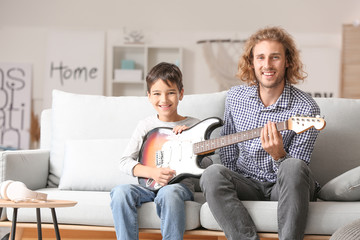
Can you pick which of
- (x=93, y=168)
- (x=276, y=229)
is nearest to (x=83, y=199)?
(x=93, y=168)

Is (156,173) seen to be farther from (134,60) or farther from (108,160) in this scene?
(134,60)

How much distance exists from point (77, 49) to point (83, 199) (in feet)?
11.3

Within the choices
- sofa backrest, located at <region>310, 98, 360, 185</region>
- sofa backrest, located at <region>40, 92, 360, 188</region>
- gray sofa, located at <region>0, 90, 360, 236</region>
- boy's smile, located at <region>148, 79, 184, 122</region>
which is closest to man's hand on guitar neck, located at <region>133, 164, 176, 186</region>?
gray sofa, located at <region>0, 90, 360, 236</region>

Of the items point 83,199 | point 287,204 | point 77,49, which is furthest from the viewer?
point 77,49

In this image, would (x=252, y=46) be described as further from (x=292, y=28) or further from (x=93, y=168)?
(x=292, y=28)

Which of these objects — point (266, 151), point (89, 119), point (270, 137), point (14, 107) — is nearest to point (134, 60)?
point (14, 107)

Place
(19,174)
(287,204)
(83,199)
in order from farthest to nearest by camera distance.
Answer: (19,174) → (83,199) → (287,204)

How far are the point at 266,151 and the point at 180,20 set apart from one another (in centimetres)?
360

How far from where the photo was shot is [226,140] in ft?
6.14

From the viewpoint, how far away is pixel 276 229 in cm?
179

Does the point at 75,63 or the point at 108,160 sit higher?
the point at 75,63

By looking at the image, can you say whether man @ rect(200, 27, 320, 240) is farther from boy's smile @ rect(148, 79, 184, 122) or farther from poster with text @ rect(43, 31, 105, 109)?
poster with text @ rect(43, 31, 105, 109)

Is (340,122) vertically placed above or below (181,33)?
below

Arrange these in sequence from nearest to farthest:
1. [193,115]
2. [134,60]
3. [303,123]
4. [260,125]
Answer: [303,123] < [260,125] < [193,115] < [134,60]
